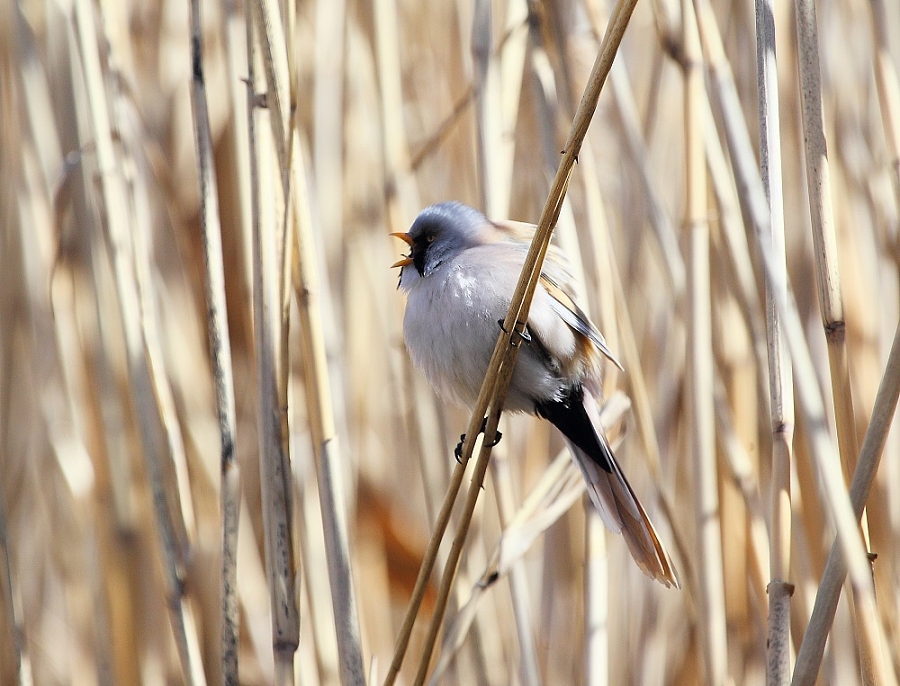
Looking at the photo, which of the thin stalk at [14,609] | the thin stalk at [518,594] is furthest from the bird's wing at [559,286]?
the thin stalk at [14,609]

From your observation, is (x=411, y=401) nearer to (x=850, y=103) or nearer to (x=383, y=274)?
(x=383, y=274)

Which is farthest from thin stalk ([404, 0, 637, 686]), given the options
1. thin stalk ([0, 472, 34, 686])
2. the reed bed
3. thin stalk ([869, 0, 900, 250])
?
thin stalk ([0, 472, 34, 686])

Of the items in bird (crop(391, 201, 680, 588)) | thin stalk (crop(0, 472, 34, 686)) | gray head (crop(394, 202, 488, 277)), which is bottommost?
thin stalk (crop(0, 472, 34, 686))

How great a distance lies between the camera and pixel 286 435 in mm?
1055

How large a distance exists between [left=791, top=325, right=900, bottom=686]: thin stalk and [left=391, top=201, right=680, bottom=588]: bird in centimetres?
38

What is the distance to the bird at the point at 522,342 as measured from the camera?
124 centimetres

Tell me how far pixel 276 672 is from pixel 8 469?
2.61 feet

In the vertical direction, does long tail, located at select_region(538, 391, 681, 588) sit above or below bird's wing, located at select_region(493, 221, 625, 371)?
below

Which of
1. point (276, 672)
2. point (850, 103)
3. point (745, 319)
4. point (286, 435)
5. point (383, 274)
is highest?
point (850, 103)

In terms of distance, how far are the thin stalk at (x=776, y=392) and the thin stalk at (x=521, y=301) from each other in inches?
9.9

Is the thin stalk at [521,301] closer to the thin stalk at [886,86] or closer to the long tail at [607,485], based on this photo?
the long tail at [607,485]

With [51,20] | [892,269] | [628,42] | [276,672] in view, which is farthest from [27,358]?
[892,269]

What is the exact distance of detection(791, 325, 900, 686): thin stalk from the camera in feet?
2.50

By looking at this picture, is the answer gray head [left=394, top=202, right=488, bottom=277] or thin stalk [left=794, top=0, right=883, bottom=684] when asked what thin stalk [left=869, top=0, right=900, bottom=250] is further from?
gray head [left=394, top=202, right=488, bottom=277]
